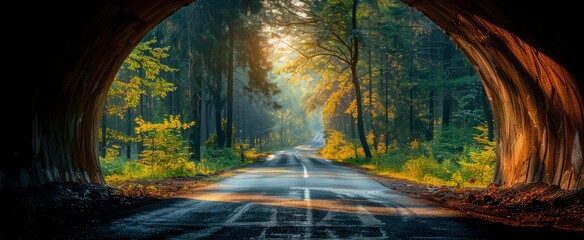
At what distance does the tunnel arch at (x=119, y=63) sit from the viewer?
26.5ft

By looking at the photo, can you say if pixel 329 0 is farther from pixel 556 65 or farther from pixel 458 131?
pixel 556 65

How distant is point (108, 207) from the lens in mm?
9625

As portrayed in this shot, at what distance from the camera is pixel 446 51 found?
129 ft

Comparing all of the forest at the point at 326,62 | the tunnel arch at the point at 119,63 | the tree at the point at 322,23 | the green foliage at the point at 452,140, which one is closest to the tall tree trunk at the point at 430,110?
the forest at the point at 326,62

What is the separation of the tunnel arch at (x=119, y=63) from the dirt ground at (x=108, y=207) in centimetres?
33

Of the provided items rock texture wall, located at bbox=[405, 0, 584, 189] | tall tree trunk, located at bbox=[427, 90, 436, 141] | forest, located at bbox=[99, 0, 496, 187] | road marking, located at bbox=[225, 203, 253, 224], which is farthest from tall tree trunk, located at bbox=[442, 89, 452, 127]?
road marking, located at bbox=[225, 203, 253, 224]

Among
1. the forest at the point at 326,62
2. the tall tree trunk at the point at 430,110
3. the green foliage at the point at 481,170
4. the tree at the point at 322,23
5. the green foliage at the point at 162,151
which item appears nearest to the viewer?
the green foliage at the point at 481,170

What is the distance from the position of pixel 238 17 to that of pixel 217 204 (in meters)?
27.8

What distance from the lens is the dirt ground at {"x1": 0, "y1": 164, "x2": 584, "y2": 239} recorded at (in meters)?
7.02

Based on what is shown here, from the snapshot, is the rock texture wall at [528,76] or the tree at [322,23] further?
the tree at [322,23]

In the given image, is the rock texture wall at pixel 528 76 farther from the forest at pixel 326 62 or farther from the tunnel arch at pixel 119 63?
the forest at pixel 326 62

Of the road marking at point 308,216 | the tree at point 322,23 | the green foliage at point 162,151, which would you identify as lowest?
the road marking at point 308,216

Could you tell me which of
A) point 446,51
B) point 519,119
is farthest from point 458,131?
point 519,119

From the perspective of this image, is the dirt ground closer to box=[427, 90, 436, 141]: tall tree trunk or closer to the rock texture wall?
the rock texture wall
